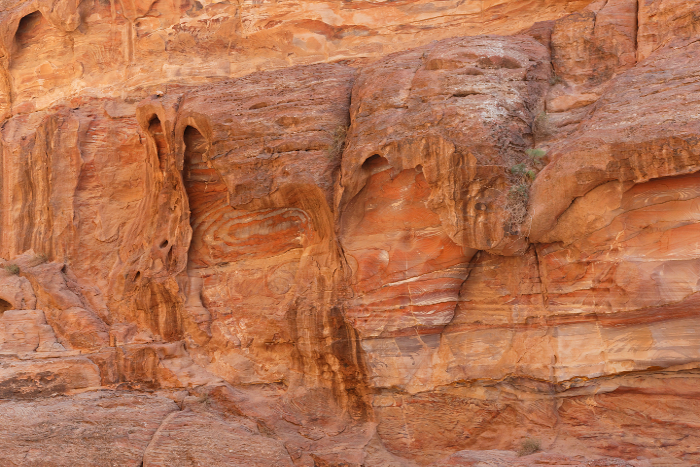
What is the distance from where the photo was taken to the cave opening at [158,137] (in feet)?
46.1

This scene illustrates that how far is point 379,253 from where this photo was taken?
39.7ft

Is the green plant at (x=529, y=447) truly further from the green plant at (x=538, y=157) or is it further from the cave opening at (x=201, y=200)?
the cave opening at (x=201, y=200)

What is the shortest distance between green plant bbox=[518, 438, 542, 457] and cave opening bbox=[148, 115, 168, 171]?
8.18 metres

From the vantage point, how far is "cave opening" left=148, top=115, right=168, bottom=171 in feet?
46.1

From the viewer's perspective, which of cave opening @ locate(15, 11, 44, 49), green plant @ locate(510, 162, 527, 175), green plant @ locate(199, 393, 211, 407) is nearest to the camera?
green plant @ locate(510, 162, 527, 175)

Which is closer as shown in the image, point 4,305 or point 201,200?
point 201,200

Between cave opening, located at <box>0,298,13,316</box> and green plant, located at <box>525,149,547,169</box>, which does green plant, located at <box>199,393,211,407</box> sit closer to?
cave opening, located at <box>0,298,13,316</box>

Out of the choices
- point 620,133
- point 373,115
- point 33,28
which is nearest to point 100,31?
point 33,28

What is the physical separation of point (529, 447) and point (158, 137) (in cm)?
857

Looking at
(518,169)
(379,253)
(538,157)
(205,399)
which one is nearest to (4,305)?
(205,399)

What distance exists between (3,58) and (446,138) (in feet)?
37.6

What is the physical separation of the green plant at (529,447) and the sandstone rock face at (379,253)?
33 mm

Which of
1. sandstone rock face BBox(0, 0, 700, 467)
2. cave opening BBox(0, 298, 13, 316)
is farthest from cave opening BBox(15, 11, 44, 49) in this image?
cave opening BBox(0, 298, 13, 316)

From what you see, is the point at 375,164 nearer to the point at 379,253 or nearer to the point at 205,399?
the point at 379,253
